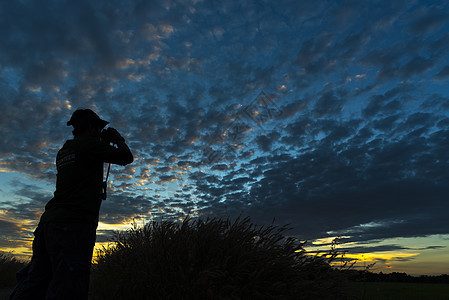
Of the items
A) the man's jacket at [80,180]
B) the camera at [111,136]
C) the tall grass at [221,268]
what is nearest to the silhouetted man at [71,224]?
the man's jacket at [80,180]

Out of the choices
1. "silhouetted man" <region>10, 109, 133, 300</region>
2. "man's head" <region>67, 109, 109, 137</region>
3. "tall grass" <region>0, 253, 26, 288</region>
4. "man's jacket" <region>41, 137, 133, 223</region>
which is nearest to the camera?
"silhouetted man" <region>10, 109, 133, 300</region>

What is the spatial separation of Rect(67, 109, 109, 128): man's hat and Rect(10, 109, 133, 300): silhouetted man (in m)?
0.02

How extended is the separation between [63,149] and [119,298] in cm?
338

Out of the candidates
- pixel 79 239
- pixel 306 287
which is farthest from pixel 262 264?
pixel 79 239

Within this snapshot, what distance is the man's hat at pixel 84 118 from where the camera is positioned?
15.2 ft

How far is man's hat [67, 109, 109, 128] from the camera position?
15.2 feet

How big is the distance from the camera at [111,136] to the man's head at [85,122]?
4.5 inches

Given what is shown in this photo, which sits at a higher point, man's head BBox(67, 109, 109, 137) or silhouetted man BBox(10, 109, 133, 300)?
man's head BBox(67, 109, 109, 137)

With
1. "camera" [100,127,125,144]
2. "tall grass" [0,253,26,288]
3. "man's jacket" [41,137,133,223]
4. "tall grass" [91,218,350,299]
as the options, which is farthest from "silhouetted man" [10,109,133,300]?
"tall grass" [0,253,26,288]

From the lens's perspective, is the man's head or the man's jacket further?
the man's head

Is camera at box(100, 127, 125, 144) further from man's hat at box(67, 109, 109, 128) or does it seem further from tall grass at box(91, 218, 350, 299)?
tall grass at box(91, 218, 350, 299)

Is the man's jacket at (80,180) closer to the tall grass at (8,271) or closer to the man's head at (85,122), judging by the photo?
Answer: the man's head at (85,122)

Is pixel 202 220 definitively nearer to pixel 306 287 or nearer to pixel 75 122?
pixel 306 287

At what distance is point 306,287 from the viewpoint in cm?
519
